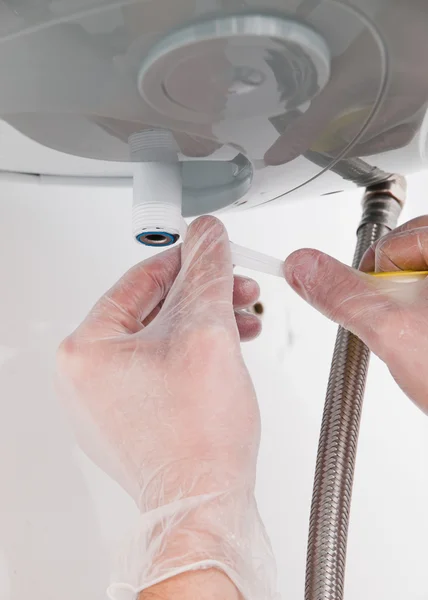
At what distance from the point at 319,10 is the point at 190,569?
296 millimetres

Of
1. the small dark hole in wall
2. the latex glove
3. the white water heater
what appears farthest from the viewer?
the small dark hole in wall

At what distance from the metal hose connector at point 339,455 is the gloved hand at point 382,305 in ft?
0.30

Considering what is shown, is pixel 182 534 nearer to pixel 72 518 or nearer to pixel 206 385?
Result: pixel 206 385

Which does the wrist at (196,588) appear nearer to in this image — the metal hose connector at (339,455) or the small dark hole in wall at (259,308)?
the metal hose connector at (339,455)

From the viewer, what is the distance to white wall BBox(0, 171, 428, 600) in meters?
Answer: 0.56

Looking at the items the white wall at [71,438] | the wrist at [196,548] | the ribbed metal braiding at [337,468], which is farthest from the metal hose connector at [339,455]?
the white wall at [71,438]

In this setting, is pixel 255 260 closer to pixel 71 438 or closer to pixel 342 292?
pixel 342 292

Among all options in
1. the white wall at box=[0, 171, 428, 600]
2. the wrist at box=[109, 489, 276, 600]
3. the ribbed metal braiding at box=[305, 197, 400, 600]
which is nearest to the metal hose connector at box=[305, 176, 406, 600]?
the ribbed metal braiding at box=[305, 197, 400, 600]

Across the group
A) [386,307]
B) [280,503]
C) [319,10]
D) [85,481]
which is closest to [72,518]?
[85,481]

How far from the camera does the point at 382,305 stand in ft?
1.22

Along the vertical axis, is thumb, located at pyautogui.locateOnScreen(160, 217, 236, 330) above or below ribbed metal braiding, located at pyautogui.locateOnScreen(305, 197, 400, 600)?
above

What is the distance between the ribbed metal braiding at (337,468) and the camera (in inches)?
18.3

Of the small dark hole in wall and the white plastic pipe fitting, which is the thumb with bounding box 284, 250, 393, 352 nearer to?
the white plastic pipe fitting

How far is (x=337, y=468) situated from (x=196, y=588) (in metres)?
0.18
